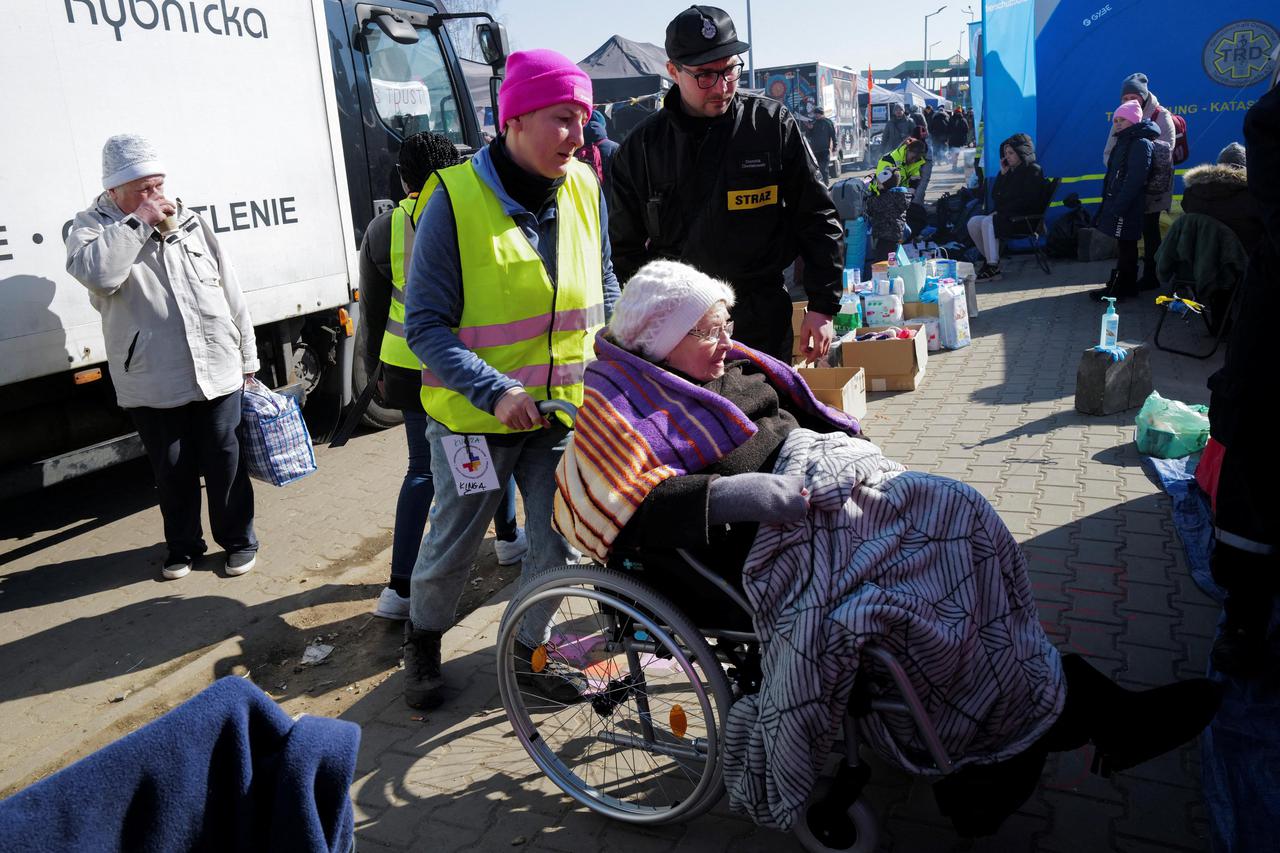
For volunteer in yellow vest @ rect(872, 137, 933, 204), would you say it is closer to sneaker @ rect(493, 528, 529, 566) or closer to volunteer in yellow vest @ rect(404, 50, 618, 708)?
sneaker @ rect(493, 528, 529, 566)

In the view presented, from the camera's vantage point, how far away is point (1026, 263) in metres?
12.6

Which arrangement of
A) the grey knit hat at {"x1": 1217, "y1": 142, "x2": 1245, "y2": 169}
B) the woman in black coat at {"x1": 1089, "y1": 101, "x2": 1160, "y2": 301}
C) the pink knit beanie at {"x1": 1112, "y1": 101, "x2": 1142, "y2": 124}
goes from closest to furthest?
1. the grey knit hat at {"x1": 1217, "y1": 142, "x2": 1245, "y2": 169}
2. the woman in black coat at {"x1": 1089, "y1": 101, "x2": 1160, "y2": 301}
3. the pink knit beanie at {"x1": 1112, "y1": 101, "x2": 1142, "y2": 124}

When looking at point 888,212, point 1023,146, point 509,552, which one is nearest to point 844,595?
point 509,552

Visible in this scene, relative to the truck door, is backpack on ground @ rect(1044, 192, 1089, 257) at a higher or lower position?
lower

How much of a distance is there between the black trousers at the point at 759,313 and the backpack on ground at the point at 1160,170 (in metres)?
7.23

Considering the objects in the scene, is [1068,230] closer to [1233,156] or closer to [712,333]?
[1233,156]

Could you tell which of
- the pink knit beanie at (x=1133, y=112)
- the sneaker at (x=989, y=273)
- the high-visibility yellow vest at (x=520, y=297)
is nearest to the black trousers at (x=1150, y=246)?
the pink knit beanie at (x=1133, y=112)

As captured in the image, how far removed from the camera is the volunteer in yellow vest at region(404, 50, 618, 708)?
2855 millimetres

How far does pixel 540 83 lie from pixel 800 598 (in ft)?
5.34

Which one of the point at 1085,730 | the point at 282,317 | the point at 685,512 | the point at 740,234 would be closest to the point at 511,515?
the point at 740,234

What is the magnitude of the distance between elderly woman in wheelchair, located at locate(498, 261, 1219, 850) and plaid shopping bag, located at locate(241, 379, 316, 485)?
2.66 metres

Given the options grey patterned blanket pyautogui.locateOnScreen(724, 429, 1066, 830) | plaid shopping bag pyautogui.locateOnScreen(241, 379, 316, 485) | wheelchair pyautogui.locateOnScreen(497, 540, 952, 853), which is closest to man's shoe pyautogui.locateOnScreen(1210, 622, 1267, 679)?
grey patterned blanket pyautogui.locateOnScreen(724, 429, 1066, 830)

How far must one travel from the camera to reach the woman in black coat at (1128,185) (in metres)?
9.34

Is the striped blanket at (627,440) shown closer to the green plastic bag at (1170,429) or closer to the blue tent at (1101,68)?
the green plastic bag at (1170,429)
